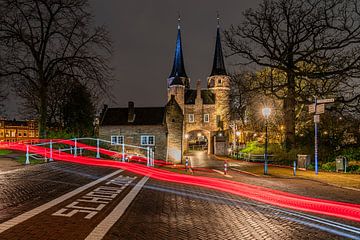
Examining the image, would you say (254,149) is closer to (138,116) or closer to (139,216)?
(138,116)

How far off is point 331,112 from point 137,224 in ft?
82.7

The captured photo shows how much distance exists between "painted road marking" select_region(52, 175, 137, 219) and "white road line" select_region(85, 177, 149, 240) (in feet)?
1.25

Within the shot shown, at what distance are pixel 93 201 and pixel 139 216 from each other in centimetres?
181

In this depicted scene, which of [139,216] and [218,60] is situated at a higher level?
[218,60]

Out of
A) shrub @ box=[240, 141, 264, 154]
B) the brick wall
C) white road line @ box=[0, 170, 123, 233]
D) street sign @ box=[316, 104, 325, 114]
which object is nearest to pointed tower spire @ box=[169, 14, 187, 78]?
the brick wall

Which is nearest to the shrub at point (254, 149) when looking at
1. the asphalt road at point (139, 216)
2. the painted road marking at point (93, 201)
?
the asphalt road at point (139, 216)

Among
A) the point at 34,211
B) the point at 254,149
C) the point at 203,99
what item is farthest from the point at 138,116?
the point at 34,211

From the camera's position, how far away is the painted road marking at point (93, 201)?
7.10 m

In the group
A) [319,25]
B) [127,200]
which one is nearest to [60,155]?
[127,200]

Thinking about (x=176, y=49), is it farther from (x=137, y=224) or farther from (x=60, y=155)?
(x=137, y=224)

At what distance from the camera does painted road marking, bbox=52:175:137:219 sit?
7.10 metres

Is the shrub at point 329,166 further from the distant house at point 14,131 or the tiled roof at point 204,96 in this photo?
the distant house at point 14,131

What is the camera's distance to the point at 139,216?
7.19 metres

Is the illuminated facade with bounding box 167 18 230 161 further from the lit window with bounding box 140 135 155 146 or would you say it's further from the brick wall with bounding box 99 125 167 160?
the lit window with bounding box 140 135 155 146
